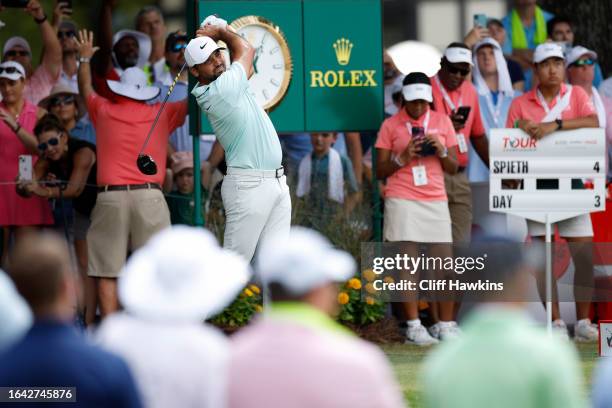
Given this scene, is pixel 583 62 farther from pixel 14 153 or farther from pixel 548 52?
pixel 14 153

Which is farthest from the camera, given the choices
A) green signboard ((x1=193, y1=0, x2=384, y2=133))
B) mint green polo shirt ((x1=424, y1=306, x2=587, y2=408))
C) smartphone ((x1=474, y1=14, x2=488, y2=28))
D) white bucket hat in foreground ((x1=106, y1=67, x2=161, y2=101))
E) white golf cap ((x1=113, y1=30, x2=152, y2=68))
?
smartphone ((x1=474, y1=14, x2=488, y2=28))

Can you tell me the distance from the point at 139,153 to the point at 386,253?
2.17 m

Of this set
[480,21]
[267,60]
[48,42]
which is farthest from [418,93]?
[48,42]

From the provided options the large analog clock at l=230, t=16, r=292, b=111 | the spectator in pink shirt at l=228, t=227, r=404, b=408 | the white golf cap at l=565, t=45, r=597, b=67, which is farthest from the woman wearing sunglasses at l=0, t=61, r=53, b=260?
the spectator in pink shirt at l=228, t=227, r=404, b=408

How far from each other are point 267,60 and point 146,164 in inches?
59.8

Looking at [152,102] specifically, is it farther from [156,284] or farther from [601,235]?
[156,284]

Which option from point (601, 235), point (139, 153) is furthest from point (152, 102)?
point (601, 235)

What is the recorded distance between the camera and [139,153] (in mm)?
11578

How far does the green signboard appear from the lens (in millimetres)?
A: 12359

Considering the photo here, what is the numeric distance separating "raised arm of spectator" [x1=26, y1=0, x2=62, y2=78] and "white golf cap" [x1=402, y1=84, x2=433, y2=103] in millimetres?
3464

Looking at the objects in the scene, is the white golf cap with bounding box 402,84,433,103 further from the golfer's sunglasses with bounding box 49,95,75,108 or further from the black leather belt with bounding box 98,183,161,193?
the golfer's sunglasses with bounding box 49,95,75,108

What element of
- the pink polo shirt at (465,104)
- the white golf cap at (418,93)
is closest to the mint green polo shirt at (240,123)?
the white golf cap at (418,93)

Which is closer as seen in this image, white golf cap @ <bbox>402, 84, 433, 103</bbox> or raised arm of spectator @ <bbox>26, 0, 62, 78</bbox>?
white golf cap @ <bbox>402, 84, 433, 103</bbox>

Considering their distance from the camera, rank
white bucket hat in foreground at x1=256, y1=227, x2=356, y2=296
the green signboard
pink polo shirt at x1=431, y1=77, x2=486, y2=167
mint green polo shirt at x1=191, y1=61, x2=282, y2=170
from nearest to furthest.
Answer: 1. white bucket hat in foreground at x1=256, y1=227, x2=356, y2=296
2. mint green polo shirt at x1=191, y1=61, x2=282, y2=170
3. the green signboard
4. pink polo shirt at x1=431, y1=77, x2=486, y2=167
